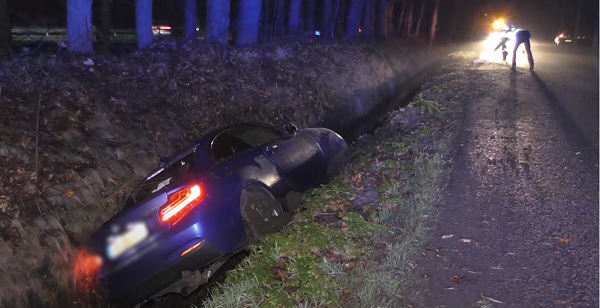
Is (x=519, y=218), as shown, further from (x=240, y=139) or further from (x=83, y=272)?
(x=83, y=272)

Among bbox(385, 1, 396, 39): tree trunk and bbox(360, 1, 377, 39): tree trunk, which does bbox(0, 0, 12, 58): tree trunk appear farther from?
bbox(385, 1, 396, 39): tree trunk

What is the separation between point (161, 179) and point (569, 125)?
27.0ft

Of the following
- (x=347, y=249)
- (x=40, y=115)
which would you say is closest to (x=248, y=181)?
(x=347, y=249)

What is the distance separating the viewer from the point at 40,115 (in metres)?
7.34

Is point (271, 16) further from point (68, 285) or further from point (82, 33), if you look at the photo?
point (68, 285)

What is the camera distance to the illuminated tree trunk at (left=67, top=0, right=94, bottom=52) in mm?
10750

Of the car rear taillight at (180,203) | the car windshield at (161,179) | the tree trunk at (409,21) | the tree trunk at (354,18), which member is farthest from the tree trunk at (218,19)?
the tree trunk at (409,21)

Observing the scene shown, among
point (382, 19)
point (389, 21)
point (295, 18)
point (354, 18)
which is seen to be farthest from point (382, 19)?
point (295, 18)

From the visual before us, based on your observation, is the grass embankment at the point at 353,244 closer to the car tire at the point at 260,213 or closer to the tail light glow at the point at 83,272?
the car tire at the point at 260,213

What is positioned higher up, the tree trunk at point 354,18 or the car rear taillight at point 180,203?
the tree trunk at point 354,18

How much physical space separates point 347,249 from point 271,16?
22.3m

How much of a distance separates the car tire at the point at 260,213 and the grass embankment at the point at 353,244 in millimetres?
224

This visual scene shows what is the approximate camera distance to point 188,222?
5.12m

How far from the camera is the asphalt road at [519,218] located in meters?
4.35
